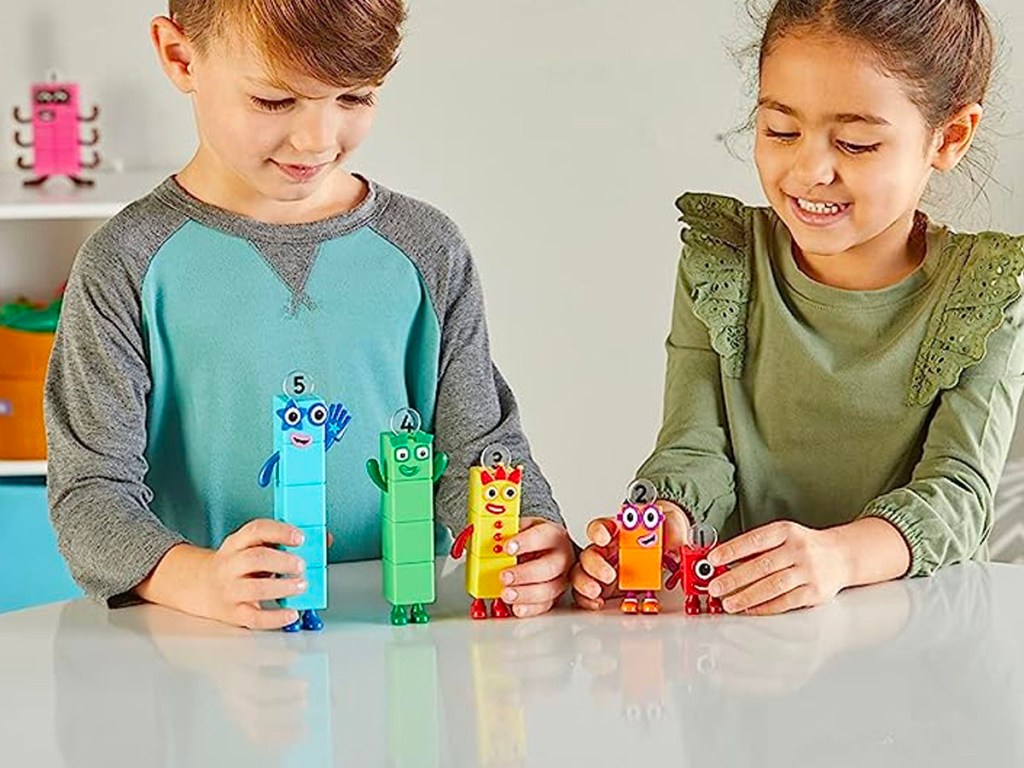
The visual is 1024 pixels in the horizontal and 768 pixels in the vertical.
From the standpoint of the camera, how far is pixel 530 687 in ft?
4.03

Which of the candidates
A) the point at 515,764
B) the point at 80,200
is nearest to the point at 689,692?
the point at 515,764

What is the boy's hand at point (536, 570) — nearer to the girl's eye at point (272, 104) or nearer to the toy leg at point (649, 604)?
the toy leg at point (649, 604)

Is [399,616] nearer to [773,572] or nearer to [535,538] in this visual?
[535,538]

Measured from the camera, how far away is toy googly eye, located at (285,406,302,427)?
1.28m

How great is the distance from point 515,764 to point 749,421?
1.95ft

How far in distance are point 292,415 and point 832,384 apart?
0.53 m

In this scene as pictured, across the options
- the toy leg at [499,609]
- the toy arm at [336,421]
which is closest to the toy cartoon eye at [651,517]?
the toy leg at [499,609]

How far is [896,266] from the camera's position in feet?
5.21

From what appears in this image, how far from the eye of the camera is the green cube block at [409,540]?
51.2 inches

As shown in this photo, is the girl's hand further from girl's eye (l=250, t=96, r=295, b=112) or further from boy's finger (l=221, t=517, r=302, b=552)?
girl's eye (l=250, t=96, r=295, b=112)

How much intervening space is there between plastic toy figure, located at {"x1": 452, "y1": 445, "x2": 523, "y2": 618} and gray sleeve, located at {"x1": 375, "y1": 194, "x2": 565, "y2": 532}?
0.18 metres

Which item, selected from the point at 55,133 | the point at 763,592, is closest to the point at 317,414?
the point at 763,592

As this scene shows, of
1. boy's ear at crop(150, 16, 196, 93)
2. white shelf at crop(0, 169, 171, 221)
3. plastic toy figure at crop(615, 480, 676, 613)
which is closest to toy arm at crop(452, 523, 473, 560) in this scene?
plastic toy figure at crop(615, 480, 676, 613)

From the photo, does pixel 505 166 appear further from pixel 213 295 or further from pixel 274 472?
pixel 274 472
